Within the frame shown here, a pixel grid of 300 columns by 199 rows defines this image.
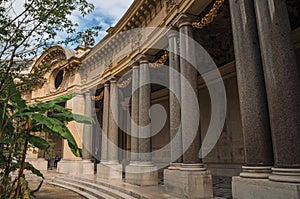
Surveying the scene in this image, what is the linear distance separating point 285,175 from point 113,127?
11.0 m

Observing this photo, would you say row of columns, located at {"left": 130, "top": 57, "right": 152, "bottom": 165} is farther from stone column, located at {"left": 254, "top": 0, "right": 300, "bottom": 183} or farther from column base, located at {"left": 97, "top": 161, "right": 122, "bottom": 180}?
stone column, located at {"left": 254, "top": 0, "right": 300, "bottom": 183}

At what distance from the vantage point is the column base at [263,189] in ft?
12.5

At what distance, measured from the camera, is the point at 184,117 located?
24.5ft

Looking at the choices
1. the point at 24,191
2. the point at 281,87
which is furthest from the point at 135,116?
the point at 281,87

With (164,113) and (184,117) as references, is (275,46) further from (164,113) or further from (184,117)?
(164,113)

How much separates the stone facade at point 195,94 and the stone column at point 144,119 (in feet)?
0.15

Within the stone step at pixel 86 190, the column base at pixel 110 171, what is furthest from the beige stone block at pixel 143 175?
the column base at pixel 110 171

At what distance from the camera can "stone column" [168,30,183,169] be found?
25.7ft

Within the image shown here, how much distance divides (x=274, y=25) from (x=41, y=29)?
6.49m

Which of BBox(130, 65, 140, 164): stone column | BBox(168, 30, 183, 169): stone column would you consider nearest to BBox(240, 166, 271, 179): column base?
BBox(168, 30, 183, 169): stone column

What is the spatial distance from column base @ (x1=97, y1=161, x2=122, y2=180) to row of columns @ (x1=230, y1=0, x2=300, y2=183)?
352 inches

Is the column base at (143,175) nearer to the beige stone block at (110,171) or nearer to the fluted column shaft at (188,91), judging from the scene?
the beige stone block at (110,171)

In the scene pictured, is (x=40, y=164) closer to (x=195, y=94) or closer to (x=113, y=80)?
(x=113, y=80)

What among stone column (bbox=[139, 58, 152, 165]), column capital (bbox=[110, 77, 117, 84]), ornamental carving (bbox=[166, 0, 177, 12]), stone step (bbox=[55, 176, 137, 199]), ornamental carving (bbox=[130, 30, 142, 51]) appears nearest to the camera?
stone step (bbox=[55, 176, 137, 199])
